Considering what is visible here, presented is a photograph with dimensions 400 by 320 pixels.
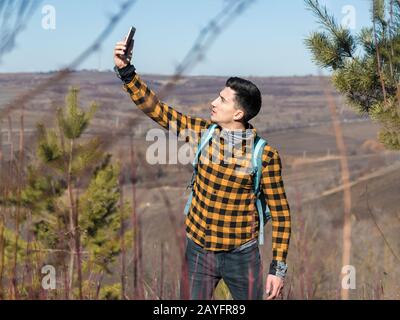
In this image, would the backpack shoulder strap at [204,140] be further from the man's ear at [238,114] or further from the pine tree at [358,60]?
the pine tree at [358,60]

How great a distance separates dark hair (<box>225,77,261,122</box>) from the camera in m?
2.28

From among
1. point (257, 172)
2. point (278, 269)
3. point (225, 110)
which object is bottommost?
point (278, 269)

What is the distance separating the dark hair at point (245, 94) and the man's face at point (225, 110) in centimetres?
2

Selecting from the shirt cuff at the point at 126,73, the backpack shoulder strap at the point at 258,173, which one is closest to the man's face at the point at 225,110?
the backpack shoulder strap at the point at 258,173

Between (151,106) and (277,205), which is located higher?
(151,106)

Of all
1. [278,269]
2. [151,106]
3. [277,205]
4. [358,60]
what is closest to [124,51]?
[151,106]

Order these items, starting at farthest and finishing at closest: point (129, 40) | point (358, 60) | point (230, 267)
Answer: point (358, 60), point (230, 267), point (129, 40)

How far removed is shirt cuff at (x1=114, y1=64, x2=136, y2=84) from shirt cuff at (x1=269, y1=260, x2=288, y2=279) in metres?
0.79

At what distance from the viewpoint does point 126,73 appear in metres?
2.29

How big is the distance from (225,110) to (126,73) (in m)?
0.35

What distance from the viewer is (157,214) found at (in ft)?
197

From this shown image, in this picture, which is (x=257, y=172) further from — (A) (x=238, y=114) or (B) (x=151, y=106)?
(B) (x=151, y=106)

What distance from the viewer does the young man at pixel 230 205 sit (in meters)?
2.23
